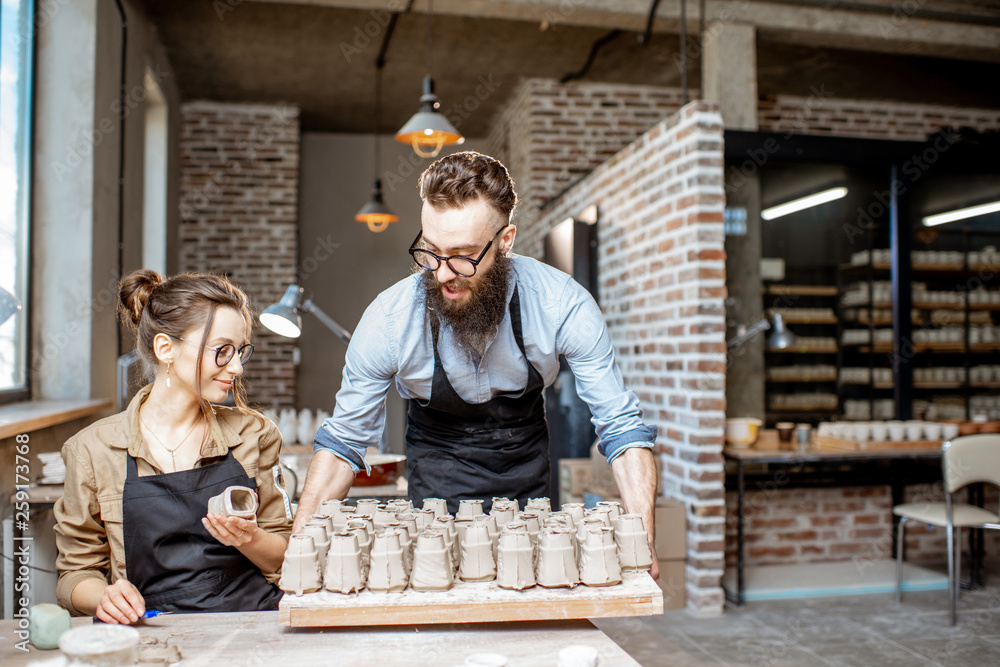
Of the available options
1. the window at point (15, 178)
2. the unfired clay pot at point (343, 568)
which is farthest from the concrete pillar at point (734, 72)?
the unfired clay pot at point (343, 568)

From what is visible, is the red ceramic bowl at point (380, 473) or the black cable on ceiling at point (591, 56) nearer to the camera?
the red ceramic bowl at point (380, 473)

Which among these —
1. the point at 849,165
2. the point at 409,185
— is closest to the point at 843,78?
the point at 849,165

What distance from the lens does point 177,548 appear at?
1.54 meters

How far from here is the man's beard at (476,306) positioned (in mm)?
1667

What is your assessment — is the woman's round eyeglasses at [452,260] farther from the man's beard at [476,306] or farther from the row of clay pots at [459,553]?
the row of clay pots at [459,553]

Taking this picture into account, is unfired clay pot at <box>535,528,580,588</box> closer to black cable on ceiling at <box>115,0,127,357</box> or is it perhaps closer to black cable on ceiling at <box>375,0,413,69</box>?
black cable on ceiling at <box>115,0,127,357</box>

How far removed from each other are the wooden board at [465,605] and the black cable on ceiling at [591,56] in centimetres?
436

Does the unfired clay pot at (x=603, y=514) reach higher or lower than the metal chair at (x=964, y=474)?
higher

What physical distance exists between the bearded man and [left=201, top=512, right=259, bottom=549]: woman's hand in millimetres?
144

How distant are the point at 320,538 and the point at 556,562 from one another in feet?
1.24

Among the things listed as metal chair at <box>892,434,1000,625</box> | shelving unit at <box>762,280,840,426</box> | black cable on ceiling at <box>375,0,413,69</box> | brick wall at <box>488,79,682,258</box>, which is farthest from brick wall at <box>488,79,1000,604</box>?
black cable on ceiling at <box>375,0,413,69</box>

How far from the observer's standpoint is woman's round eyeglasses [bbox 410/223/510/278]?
155 cm

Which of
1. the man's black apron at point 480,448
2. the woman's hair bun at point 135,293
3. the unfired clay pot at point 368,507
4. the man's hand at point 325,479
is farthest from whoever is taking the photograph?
the man's black apron at point 480,448

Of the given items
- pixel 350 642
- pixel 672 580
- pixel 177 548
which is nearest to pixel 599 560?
pixel 350 642
